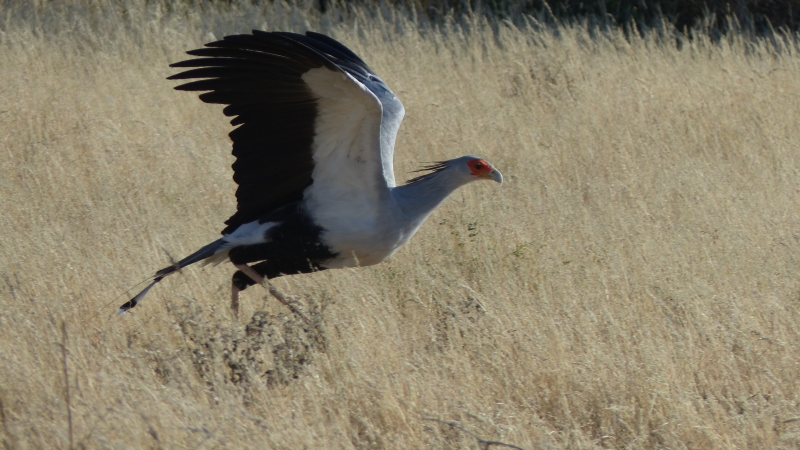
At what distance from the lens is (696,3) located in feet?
39.0

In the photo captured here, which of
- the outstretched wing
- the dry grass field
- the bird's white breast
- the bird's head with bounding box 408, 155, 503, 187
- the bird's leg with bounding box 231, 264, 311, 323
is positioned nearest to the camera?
the dry grass field

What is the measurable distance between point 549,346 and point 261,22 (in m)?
6.59

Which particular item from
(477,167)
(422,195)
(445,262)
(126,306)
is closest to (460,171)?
(477,167)

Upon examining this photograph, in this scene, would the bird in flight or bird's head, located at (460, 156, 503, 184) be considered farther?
bird's head, located at (460, 156, 503, 184)

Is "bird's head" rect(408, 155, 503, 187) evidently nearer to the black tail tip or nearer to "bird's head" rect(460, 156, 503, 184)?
"bird's head" rect(460, 156, 503, 184)

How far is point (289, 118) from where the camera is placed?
15.8ft

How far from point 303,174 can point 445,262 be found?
4.28 ft

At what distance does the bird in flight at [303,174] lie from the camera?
4.62 meters

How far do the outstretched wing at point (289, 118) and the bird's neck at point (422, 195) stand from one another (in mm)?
145

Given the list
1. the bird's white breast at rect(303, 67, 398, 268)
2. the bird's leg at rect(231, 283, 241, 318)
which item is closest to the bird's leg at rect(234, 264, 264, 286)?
the bird's leg at rect(231, 283, 241, 318)

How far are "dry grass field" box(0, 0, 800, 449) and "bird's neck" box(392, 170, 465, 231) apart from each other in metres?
0.44

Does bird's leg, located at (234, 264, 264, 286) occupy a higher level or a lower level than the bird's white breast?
lower

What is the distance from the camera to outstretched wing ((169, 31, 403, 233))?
176 inches

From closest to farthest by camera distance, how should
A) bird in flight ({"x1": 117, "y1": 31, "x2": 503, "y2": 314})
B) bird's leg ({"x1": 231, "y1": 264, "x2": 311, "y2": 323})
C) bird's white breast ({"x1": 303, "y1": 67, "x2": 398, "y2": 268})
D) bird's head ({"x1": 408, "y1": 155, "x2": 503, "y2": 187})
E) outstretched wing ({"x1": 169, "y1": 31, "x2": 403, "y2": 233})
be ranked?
outstretched wing ({"x1": 169, "y1": 31, "x2": 403, "y2": 233})
bird in flight ({"x1": 117, "y1": 31, "x2": 503, "y2": 314})
bird's white breast ({"x1": 303, "y1": 67, "x2": 398, "y2": 268})
bird's leg ({"x1": 231, "y1": 264, "x2": 311, "y2": 323})
bird's head ({"x1": 408, "y1": 155, "x2": 503, "y2": 187})
